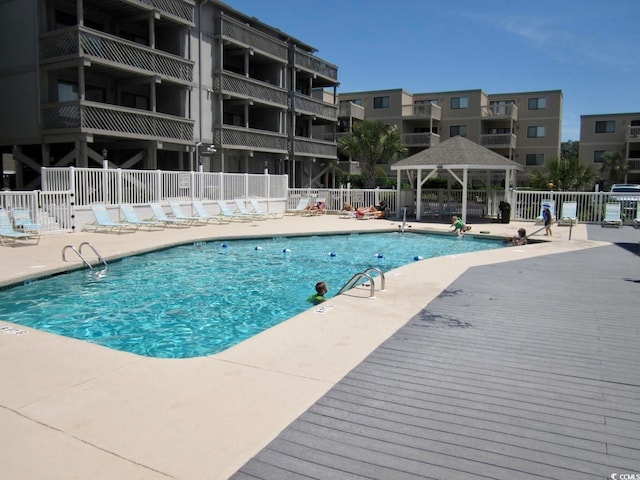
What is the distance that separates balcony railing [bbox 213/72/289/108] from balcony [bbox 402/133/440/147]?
18712 mm

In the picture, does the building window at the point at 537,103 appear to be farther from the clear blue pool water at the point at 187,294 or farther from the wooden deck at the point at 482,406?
the wooden deck at the point at 482,406

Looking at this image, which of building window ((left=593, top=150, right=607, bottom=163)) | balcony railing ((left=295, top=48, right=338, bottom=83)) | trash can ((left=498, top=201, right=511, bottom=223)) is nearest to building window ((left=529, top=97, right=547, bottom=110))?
building window ((left=593, top=150, right=607, bottom=163))

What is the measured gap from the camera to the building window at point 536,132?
50.8 meters

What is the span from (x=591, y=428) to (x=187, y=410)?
9.75 ft

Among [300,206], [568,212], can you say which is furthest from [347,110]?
[568,212]

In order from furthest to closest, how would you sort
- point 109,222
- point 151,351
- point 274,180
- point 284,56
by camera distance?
point 284,56 → point 274,180 → point 109,222 → point 151,351

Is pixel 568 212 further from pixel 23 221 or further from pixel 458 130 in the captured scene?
pixel 458 130

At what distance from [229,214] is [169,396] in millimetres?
Answer: 18703

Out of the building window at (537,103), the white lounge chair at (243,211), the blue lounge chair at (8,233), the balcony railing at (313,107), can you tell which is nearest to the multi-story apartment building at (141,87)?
the balcony railing at (313,107)

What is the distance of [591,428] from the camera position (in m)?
3.68

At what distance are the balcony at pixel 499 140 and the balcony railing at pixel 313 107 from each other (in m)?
17.6

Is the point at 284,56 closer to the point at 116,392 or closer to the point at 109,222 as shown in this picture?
the point at 109,222

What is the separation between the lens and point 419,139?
49781 millimetres

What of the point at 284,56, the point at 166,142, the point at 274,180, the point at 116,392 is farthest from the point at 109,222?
the point at 284,56
